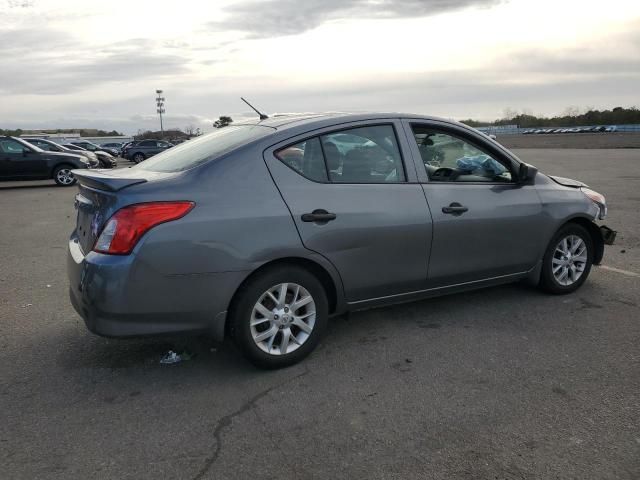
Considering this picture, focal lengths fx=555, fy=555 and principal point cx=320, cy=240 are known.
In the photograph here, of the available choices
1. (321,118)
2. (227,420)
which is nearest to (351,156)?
(321,118)

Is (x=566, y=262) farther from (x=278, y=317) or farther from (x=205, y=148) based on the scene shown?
(x=205, y=148)

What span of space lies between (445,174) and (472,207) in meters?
0.35

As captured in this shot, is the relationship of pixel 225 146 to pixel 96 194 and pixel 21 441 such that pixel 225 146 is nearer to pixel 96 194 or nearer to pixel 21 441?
pixel 96 194

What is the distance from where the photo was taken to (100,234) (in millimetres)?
3385

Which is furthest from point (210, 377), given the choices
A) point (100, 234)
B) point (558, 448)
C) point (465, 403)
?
point (558, 448)

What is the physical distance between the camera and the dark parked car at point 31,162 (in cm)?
1678

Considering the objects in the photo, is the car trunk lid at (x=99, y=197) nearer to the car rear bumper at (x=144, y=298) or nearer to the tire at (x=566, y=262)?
the car rear bumper at (x=144, y=298)

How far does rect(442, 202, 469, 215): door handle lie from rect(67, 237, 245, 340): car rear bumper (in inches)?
68.0

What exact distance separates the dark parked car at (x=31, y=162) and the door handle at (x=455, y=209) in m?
15.2

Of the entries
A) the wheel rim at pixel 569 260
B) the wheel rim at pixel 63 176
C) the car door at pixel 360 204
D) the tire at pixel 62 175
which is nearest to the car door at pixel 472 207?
the car door at pixel 360 204

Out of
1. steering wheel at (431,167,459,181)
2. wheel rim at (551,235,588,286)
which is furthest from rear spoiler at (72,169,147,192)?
wheel rim at (551,235,588,286)

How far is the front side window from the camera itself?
4367mm

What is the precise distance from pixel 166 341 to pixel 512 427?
2.59 meters

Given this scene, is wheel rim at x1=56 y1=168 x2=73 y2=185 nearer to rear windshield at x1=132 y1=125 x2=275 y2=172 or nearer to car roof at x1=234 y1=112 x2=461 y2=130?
→ rear windshield at x1=132 y1=125 x2=275 y2=172
